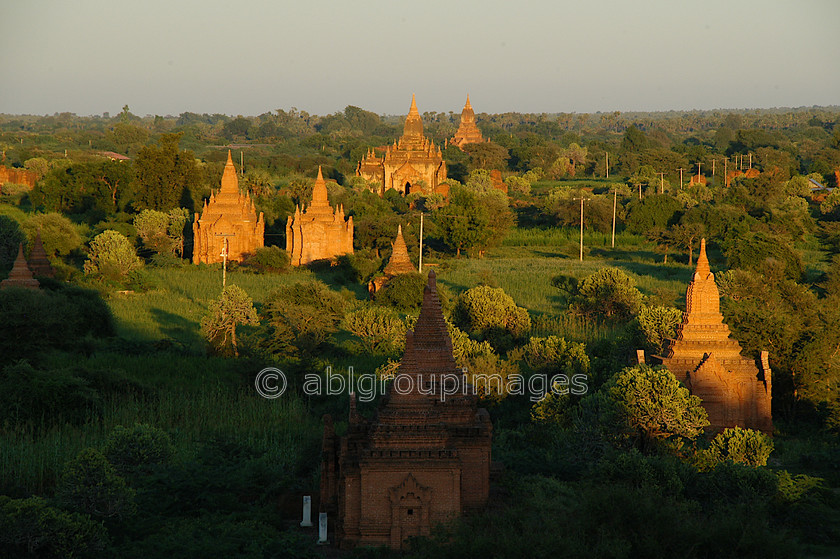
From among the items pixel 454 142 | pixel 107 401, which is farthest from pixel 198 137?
pixel 107 401

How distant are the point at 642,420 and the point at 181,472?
9.42 meters

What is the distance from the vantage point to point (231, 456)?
18406mm

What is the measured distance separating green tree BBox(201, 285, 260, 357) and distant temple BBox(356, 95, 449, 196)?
148 ft

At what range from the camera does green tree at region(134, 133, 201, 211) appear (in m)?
60.9

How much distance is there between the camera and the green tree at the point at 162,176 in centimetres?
6094

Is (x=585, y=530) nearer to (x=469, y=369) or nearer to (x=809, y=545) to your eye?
(x=809, y=545)

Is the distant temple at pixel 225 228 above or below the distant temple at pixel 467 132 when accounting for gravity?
below

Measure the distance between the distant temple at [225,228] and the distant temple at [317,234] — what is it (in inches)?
78.5

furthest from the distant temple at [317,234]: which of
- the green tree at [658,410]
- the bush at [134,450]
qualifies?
the bush at [134,450]

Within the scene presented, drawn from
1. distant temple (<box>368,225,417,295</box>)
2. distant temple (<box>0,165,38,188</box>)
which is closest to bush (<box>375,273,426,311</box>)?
distant temple (<box>368,225,417,295</box>)

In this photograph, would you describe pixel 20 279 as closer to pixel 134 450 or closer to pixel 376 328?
pixel 376 328

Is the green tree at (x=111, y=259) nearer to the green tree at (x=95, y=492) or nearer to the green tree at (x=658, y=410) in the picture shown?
the green tree at (x=658, y=410)

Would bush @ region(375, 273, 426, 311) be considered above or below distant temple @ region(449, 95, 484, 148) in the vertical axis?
below

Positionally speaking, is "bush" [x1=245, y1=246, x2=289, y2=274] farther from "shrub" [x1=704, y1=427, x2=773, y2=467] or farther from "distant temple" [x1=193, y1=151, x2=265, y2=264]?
"shrub" [x1=704, y1=427, x2=773, y2=467]
